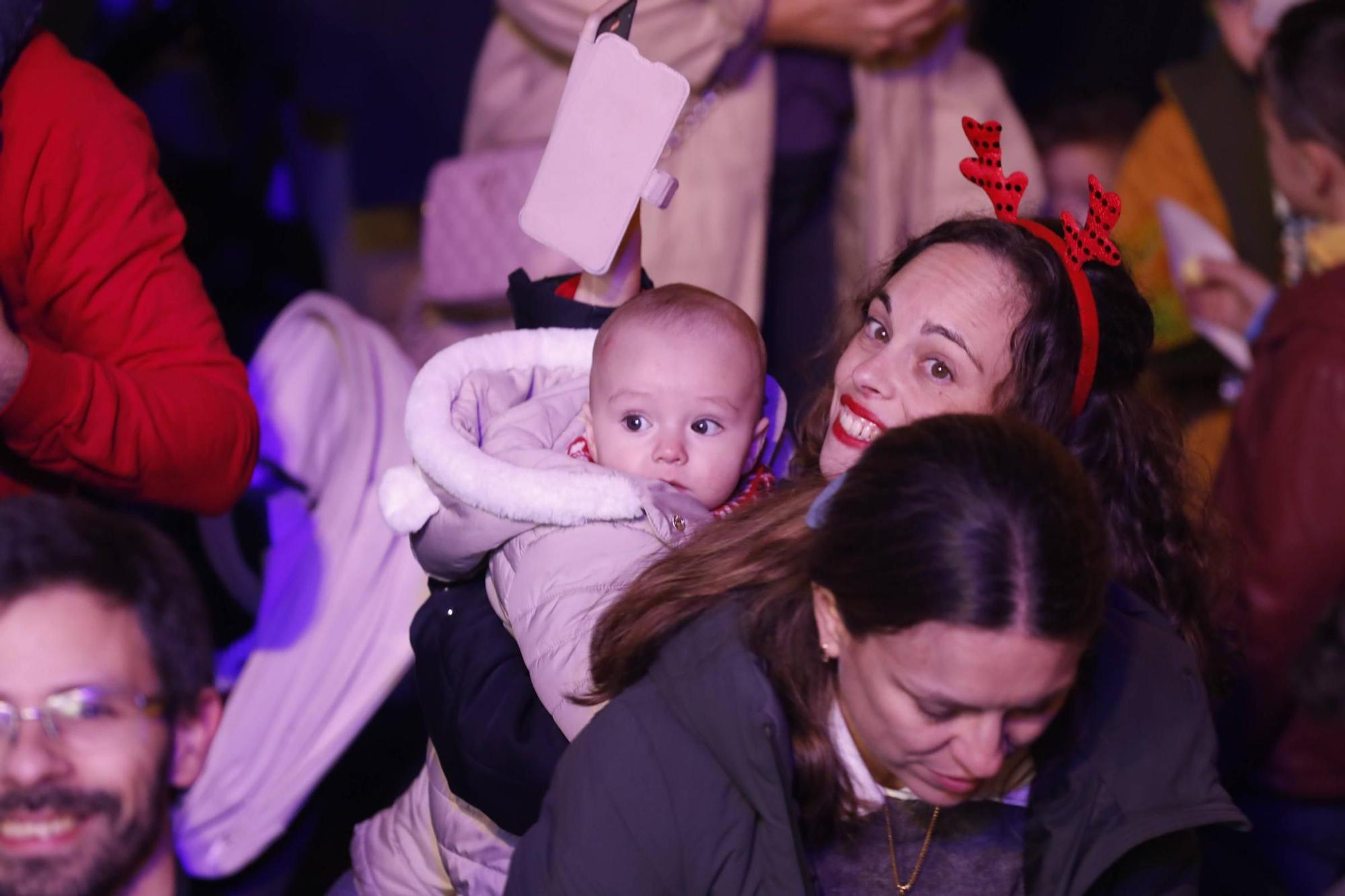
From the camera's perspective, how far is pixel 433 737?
1784mm

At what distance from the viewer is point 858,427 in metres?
1.80

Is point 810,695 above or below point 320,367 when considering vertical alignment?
above

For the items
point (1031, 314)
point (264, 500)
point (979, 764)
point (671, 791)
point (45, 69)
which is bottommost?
point (264, 500)

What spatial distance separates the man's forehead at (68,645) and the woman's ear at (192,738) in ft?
0.21

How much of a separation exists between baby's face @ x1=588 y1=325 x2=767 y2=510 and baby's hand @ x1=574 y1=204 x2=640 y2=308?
189 mm

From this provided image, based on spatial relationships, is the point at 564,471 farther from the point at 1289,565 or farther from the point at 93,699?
the point at 1289,565

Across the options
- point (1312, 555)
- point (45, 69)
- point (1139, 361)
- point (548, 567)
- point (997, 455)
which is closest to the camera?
point (997, 455)

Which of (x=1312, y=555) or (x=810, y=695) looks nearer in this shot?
(x=810, y=695)

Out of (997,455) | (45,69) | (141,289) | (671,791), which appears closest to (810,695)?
(671,791)

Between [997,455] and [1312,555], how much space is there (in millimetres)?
1375

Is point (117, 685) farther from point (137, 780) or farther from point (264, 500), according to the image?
point (264, 500)

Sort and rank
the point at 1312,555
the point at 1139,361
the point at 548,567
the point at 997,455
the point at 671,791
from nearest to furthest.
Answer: the point at 997,455
the point at 671,791
the point at 548,567
the point at 1139,361
the point at 1312,555

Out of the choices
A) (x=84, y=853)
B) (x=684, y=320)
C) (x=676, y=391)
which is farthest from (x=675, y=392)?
(x=84, y=853)

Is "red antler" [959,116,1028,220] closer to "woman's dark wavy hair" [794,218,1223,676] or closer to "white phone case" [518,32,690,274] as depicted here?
"woman's dark wavy hair" [794,218,1223,676]
